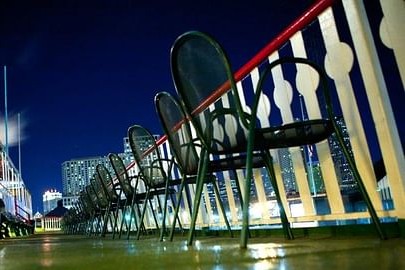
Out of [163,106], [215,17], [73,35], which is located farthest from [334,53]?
[73,35]

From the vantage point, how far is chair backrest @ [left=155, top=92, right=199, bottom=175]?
2709 mm

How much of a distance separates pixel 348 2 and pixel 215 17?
100ft

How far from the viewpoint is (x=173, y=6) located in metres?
32.9

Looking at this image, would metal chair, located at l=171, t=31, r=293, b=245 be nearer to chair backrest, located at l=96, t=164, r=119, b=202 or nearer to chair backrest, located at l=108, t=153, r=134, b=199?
chair backrest, located at l=108, t=153, r=134, b=199

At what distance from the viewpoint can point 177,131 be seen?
10.3 ft

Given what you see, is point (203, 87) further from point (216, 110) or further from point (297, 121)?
point (297, 121)

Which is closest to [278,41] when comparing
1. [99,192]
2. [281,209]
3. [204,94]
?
[204,94]

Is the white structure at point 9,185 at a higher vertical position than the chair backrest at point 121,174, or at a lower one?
higher

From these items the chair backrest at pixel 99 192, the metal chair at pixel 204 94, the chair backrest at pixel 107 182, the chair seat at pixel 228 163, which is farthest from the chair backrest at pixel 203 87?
the chair backrest at pixel 99 192

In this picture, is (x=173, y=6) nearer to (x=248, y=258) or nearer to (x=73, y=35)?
(x=73, y=35)

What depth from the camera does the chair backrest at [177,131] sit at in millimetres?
2709

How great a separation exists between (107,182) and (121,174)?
78 cm

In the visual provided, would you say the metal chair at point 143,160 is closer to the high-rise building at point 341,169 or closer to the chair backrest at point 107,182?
the chair backrest at point 107,182

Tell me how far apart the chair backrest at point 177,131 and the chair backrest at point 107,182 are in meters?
2.27
